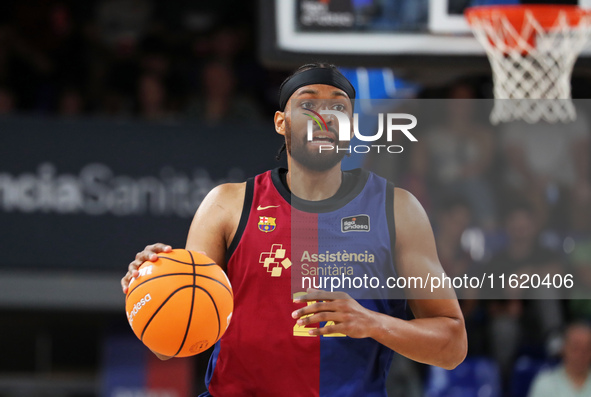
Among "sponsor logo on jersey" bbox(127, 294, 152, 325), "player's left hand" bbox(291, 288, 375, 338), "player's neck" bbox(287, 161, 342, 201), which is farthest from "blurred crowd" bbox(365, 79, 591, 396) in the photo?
"sponsor logo on jersey" bbox(127, 294, 152, 325)

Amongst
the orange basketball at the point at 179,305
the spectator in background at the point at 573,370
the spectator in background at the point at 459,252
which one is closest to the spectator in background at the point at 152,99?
the spectator in background at the point at 459,252

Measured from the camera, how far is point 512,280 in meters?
3.76

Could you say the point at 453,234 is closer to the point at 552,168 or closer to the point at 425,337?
the point at 425,337

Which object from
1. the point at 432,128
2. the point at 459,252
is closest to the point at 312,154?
the point at 459,252

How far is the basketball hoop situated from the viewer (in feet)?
17.6

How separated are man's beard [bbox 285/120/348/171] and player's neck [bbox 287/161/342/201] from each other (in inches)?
1.2

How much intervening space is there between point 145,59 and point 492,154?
4179mm

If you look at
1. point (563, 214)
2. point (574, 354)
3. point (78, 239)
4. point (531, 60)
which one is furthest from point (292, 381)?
point (78, 239)

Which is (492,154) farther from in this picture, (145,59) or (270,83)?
(145,59)

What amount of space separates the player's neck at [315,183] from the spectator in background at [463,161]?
1488 mm

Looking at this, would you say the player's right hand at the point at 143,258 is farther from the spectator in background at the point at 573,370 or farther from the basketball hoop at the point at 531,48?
the spectator in background at the point at 573,370

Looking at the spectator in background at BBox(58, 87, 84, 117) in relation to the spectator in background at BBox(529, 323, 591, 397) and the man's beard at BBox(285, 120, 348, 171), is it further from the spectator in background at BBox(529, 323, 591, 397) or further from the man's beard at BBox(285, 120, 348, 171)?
the man's beard at BBox(285, 120, 348, 171)

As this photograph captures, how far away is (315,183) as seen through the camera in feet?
11.0

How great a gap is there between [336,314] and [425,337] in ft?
1.52
